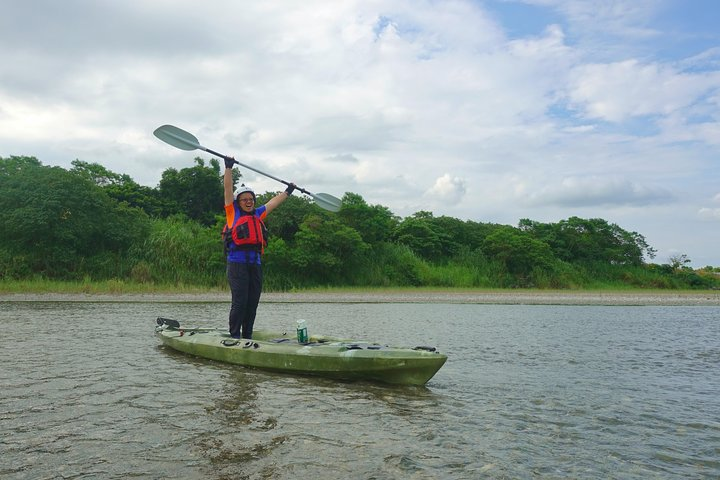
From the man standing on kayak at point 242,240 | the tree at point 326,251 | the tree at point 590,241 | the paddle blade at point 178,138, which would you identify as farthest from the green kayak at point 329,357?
the tree at point 590,241

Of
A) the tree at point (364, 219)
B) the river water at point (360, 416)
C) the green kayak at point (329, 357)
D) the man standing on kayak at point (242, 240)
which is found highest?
the tree at point (364, 219)

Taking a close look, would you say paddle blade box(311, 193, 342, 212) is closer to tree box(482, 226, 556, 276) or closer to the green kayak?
the green kayak

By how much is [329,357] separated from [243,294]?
1.75 m

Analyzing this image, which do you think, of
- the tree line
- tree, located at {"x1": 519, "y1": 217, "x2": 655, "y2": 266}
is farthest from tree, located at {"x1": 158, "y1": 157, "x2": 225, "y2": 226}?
tree, located at {"x1": 519, "y1": 217, "x2": 655, "y2": 266}

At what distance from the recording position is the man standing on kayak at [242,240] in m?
7.42

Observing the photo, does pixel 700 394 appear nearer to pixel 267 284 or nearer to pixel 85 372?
pixel 85 372

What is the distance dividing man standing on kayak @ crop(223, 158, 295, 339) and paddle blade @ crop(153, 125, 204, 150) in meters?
2.55

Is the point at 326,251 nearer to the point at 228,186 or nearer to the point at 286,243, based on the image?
the point at 286,243

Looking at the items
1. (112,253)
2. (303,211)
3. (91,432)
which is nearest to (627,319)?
(91,432)

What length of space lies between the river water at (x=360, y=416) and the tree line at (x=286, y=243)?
16.3 metres

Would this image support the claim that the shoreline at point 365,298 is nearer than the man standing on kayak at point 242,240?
No

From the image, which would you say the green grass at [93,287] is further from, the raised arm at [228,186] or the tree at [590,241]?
the tree at [590,241]

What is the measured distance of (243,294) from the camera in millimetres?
7562

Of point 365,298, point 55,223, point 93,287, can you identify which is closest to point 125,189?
point 55,223
